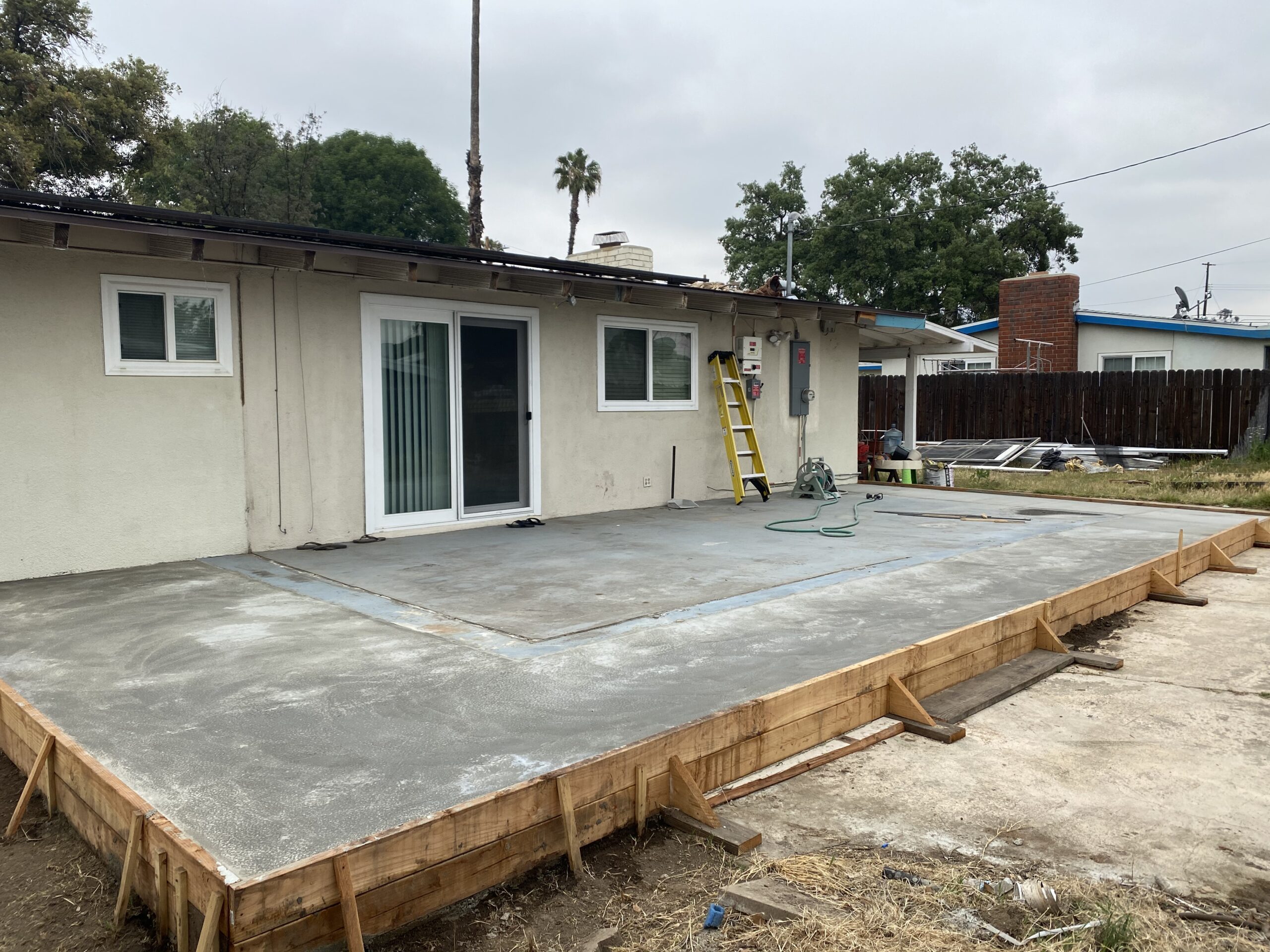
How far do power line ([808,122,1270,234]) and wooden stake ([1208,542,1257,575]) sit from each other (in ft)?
45.6

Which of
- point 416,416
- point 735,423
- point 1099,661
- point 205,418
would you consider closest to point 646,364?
point 735,423

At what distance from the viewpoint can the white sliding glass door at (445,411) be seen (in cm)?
799

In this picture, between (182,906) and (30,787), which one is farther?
(30,787)

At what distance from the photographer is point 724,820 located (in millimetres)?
3148

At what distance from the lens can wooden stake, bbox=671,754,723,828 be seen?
3086 mm

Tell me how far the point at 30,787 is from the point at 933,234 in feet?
124

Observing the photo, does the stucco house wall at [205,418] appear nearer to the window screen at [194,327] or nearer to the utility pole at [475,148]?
the window screen at [194,327]

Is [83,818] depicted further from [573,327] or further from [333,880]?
[573,327]

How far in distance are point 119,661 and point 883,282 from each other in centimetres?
3651

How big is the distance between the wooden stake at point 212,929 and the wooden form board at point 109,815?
13 millimetres

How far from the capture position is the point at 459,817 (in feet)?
8.33

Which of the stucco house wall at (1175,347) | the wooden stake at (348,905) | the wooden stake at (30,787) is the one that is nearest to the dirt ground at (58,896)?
the wooden stake at (30,787)

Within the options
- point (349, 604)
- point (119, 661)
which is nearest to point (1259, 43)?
point (349, 604)

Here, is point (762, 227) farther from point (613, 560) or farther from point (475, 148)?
point (613, 560)
